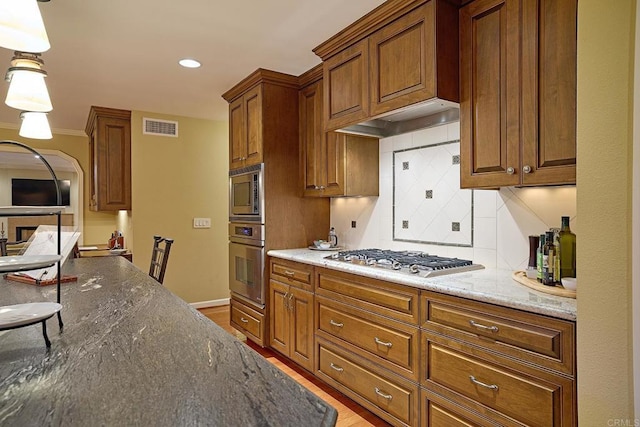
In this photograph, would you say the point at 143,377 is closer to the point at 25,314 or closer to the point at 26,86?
the point at 25,314

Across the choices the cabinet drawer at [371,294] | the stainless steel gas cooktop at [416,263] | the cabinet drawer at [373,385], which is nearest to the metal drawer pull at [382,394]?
the cabinet drawer at [373,385]

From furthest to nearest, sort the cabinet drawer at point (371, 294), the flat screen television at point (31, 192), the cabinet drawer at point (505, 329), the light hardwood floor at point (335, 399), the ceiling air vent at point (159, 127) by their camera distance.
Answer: the flat screen television at point (31, 192) < the ceiling air vent at point (159, 127) < the light hardwood floor at point (335, 399) < the cabinet drawer at point (371, 294) < the cabinet drawer at point (505, 329)

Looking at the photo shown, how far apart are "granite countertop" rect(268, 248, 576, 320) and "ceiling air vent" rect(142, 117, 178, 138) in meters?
3.22

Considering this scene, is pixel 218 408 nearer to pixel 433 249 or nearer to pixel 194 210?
pixel 433 249

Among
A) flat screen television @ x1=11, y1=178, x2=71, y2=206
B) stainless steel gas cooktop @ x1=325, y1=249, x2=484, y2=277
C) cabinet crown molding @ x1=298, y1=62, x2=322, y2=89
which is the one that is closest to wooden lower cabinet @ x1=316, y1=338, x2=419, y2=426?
stainless steel gas cooktop @ x1=325, y1=249, x2=484, y2=277

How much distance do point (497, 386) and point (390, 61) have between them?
5.76 ft

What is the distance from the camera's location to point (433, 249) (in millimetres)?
2607

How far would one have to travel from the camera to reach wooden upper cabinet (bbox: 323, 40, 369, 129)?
7.92 feet

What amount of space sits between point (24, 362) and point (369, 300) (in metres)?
1.65

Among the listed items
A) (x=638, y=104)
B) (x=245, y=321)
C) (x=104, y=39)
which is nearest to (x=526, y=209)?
(x=638, y=104)

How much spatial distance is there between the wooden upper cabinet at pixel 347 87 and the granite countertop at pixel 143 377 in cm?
173

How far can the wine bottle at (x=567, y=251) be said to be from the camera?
64.1 inches

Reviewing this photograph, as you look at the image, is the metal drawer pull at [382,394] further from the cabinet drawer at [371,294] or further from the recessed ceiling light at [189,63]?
the recessed ceiling light at [189,63]

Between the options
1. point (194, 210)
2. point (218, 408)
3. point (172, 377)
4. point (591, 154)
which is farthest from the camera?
point (194, 210)
